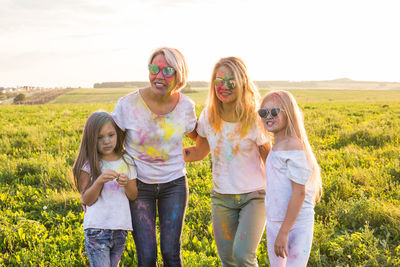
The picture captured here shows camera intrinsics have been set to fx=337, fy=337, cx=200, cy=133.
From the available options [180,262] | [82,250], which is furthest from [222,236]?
[82,250]

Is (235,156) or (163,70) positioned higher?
(163,70)

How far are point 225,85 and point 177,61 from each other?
563 mm

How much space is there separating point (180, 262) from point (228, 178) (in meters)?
0.98

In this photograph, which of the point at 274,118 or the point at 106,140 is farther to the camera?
the point at 106,140

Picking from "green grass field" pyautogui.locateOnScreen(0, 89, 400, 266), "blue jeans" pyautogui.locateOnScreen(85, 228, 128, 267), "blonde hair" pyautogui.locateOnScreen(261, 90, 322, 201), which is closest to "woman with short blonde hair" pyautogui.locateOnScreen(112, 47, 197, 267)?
"blue jeans" pyautogui.locateOnScreen(85, 228, 128, 267)

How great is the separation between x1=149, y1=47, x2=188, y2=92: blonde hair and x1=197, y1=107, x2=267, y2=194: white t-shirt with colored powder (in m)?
0.66

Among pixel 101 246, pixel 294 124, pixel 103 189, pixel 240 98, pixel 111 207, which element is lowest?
pixel 101 246

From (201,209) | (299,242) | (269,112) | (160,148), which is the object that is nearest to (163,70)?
(160,148)

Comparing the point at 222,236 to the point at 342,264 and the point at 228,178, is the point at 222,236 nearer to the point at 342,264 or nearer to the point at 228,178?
the point at 228,178

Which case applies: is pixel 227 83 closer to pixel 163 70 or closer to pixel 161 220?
pixel 163 70

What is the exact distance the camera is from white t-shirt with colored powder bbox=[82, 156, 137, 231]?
10.4 ft

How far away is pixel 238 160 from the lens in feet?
11.3

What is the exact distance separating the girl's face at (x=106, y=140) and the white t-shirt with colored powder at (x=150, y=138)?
140 mm

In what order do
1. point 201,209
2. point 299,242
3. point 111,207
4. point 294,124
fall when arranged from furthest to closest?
point 201,209, point 111,207, point 294,124, point 299,242
